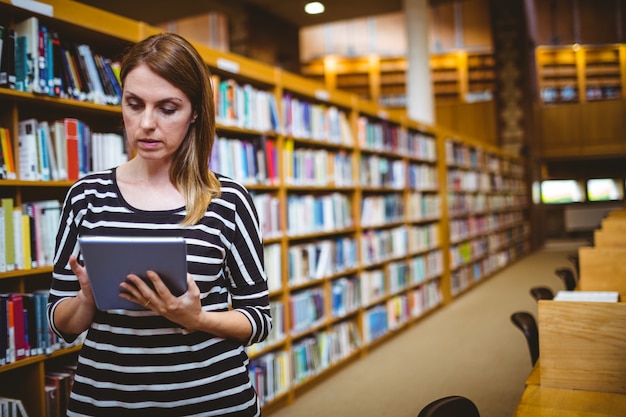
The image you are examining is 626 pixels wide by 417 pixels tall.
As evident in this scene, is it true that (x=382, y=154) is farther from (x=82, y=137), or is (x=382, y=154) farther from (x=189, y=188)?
(x=189, y=188)

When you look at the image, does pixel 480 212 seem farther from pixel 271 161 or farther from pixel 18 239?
pixel 18 239

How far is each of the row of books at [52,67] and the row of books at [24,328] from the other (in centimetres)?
85

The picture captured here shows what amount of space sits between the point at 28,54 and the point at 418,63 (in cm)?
673

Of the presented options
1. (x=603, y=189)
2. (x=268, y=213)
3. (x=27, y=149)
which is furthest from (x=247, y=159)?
(x=603, y=189)

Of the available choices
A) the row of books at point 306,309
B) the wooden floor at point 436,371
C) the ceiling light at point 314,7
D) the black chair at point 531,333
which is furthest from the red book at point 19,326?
the ceiling light at point 314,7

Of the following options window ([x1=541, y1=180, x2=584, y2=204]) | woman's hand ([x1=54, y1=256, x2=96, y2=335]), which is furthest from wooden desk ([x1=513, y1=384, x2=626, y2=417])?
window ([x1=541, y1=180, x2=584, y2=204])

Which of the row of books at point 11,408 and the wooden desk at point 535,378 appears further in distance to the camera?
the row of books at point 11,408

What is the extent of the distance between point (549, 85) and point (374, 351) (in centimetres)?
1271

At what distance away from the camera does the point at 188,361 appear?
1270 mm

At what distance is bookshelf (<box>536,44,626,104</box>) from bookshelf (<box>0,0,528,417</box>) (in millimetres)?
9890

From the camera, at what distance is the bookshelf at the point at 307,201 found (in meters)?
2.55

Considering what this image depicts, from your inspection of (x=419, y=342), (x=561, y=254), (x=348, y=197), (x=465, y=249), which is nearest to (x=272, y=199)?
(x=348, y=197)

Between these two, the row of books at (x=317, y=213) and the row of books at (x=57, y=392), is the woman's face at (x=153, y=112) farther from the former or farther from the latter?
the row of books at (x=317, y=213)

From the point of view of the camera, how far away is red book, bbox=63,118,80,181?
8.15 feet
